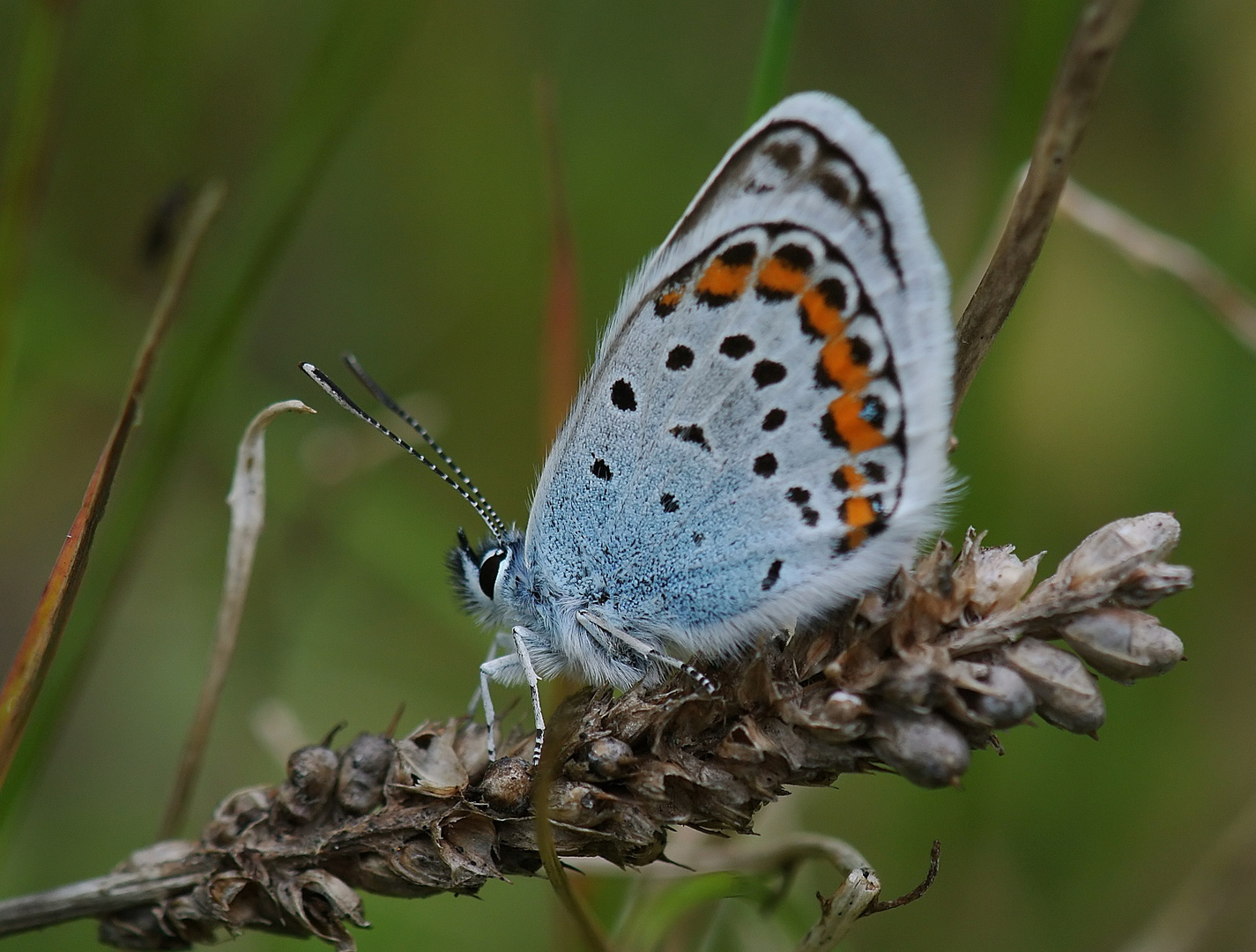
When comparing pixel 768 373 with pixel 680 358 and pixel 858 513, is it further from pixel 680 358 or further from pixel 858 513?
pixel 858 513

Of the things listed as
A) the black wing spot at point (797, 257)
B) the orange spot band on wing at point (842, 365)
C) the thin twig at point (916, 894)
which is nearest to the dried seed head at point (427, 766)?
the thin twig at point (916, 894)

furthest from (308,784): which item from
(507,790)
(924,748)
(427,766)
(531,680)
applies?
(924,748)

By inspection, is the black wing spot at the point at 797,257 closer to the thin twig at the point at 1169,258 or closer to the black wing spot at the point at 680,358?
the black wing spot at the point at 680,358

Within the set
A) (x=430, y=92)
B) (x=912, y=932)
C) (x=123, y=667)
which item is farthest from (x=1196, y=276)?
(x=123, y=667)

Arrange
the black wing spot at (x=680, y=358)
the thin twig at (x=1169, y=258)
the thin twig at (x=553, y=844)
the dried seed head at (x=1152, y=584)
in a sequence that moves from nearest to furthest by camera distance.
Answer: the thin twig at (x=553, y=844)
the dried seed head at (x=1152, y=584)
the black wing spot at (x=680, y=358)
the thin twig at (x=1169, y=258)

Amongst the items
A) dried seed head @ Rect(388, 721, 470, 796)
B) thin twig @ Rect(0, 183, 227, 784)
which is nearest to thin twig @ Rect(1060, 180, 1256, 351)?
dried seed head @ Rect(388, 721, 470, 796)

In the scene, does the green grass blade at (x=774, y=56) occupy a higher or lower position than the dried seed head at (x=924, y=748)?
higher

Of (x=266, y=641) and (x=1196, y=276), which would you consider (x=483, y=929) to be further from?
(x=1196, y=276)
